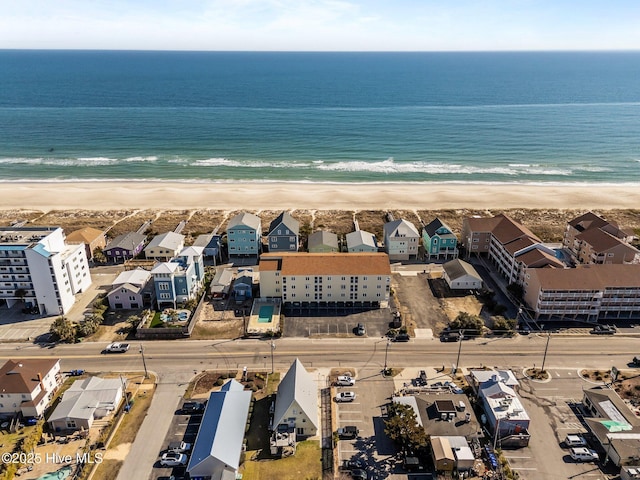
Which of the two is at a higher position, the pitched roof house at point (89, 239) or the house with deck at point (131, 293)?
the pitched roof house at point (89, 239)

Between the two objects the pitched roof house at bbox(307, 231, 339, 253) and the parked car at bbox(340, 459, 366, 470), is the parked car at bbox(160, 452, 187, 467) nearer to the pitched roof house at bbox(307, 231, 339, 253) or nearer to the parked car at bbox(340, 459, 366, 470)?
the parked car at bbox(340, 459, 366, 470)

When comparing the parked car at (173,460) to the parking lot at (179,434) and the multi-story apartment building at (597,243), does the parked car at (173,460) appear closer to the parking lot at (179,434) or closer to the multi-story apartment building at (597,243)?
the parking lot at (179,434)

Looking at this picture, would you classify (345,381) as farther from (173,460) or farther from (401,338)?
(173,460)

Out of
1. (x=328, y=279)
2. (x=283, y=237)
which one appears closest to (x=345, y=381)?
(x=328, y=279)

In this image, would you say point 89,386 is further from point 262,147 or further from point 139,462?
point 262,147

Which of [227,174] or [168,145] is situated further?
[168,145]

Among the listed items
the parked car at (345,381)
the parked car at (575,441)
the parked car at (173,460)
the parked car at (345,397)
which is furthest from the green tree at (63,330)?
the parked car at (575,441)

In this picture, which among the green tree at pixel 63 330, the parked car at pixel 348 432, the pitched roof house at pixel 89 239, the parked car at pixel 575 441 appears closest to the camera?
the parked car at pixel 575 441

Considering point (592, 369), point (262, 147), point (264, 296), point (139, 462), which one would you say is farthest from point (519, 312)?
point (262, 147)
